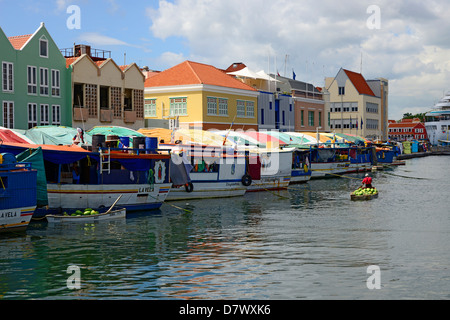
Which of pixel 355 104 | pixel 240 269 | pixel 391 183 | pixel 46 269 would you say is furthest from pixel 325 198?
pixel 355 104

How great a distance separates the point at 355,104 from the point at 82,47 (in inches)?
3362

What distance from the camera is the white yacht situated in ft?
566

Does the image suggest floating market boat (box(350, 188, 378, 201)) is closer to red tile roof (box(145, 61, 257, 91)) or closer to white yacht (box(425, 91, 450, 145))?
red tile roof (box(145, 61, 257, 91))

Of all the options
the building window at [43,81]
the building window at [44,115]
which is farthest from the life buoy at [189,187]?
the building window at [43,81]

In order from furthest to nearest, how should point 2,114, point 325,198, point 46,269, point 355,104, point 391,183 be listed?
point 355,104 → point 391,183 → point 2,114 → point 325,198 → point 46,269

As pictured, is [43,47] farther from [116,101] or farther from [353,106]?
[353,106]

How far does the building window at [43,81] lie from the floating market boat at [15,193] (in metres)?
26.7

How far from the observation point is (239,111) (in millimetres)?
75250

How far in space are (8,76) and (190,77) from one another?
25.4 m

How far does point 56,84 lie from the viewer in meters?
53.2

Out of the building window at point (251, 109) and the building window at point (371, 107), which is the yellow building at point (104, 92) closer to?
the building window at point (251, 109)

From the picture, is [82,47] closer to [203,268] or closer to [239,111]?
[239,111]

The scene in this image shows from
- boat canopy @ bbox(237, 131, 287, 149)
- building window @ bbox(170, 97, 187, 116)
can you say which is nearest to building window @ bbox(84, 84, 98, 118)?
building window @ bbox(170, 97, 187, 116)
